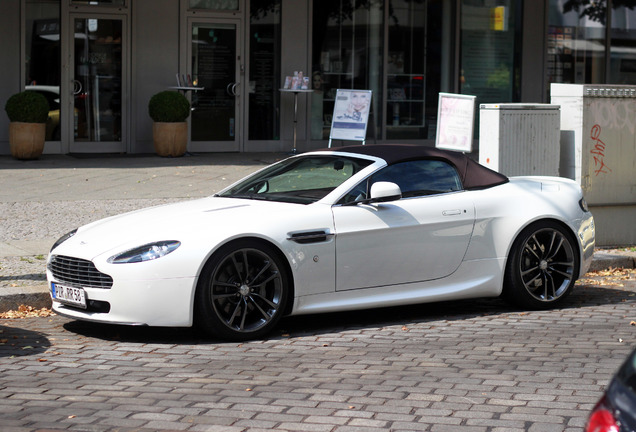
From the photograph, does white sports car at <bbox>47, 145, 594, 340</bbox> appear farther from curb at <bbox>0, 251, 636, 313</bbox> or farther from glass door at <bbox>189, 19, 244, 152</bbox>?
glass door at <bbox>189, 19, 244, 152</bbox>

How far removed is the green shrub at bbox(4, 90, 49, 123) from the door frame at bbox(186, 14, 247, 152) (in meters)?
3.11

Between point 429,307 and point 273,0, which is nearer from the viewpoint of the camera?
point 429,307

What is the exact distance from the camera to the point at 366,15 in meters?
19.9

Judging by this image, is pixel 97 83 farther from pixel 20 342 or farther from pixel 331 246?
pixel 331 246

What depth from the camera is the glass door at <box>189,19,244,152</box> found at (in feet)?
62.2

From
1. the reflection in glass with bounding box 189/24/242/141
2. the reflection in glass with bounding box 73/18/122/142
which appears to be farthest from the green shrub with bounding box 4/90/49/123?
the reflection in glass with bounding box 189/24/242/141

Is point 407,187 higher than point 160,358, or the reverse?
point 407,187

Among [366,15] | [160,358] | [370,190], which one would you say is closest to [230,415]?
[160,358]

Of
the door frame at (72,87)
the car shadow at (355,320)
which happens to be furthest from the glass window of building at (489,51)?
the car shadow at (355,320)

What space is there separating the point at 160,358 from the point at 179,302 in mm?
434

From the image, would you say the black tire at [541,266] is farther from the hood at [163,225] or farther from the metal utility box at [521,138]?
the metal utility box at [521,138]

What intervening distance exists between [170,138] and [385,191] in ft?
35.7

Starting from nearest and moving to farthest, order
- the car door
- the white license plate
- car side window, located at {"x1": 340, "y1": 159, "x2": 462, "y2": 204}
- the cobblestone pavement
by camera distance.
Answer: the cobblestone pavement
the white license plate
the car door
car side window, located at {"x1": 340, "y1": 159, "x2": 462, "y2": 204}

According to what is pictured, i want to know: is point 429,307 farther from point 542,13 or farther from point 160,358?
point 542,13
